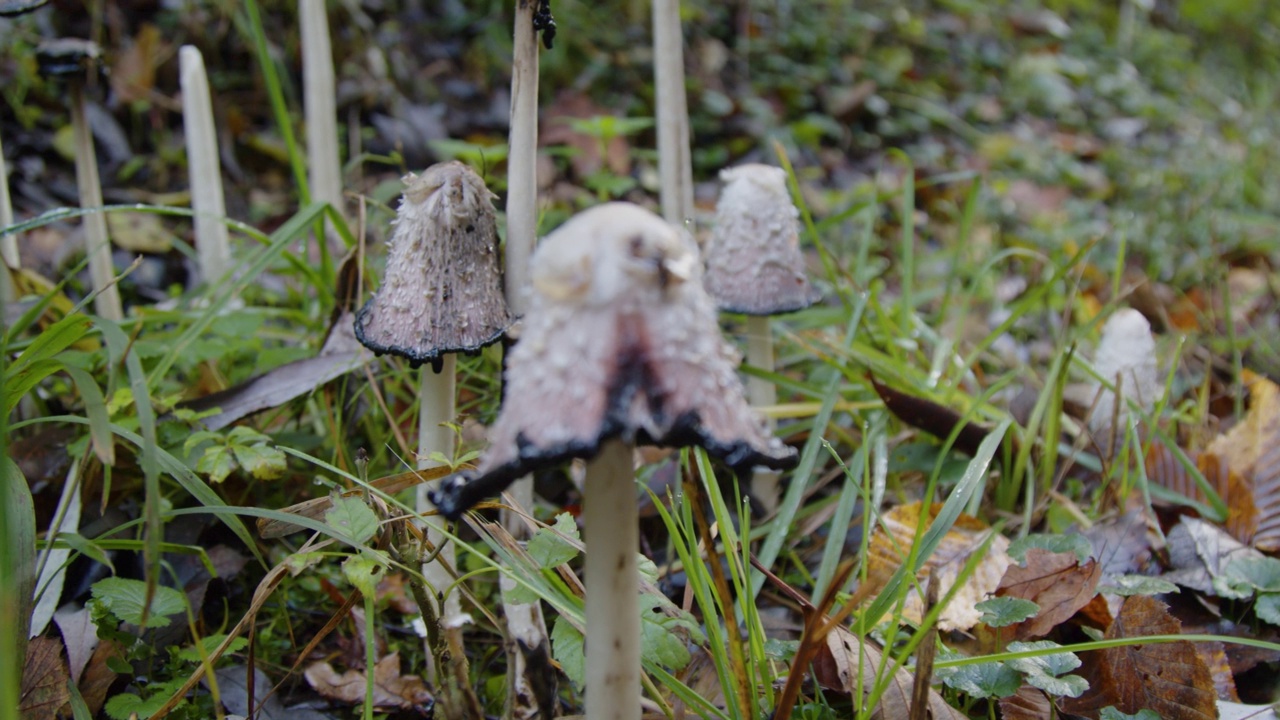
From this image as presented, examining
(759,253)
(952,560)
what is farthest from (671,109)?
(952,560)

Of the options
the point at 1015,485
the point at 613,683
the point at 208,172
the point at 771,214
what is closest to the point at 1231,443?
the point at 1015,485

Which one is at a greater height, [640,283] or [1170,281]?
[640,283]

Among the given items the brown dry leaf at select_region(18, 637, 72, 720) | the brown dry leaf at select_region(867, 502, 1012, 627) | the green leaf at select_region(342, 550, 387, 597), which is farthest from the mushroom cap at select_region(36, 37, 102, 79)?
the brown dry leaf at select_region(867, 502, 1012, 627)

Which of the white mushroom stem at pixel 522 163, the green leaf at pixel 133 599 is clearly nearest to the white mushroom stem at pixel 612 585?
the white mushroom stem at pixel 522 163

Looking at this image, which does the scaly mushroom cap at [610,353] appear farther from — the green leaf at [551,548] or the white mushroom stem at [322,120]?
the white mushroom stem at [322,120]

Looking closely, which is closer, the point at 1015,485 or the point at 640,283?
the point at 640,283

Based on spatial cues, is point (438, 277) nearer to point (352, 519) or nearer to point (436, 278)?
point (436, 278)

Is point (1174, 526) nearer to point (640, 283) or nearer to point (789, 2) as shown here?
point (640, 283)
